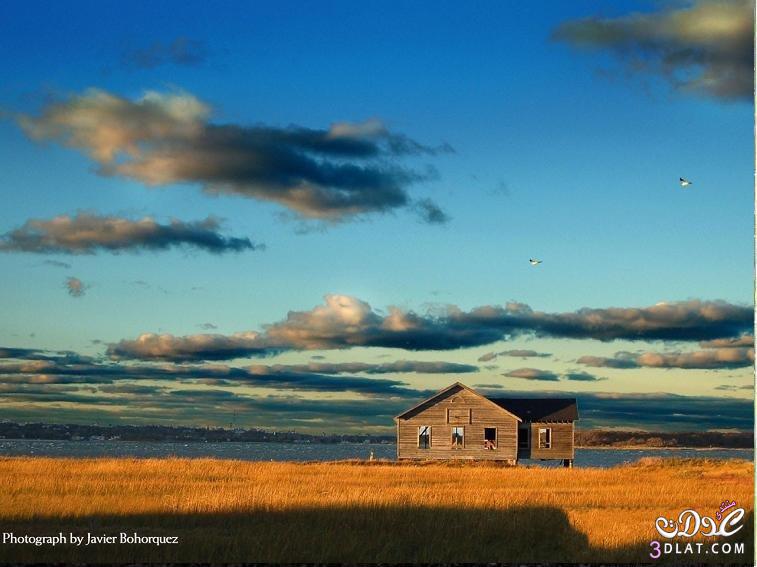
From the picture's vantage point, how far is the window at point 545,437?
69.2 metres

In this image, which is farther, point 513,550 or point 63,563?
point 513,550

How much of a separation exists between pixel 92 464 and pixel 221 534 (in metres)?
28.3

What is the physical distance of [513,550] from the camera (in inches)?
832

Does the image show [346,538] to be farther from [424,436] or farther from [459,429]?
[424,436]

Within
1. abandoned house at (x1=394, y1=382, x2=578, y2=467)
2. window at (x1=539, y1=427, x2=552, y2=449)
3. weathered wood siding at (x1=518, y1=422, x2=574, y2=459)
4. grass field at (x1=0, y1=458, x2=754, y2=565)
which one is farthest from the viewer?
window at (x1=539, y1=427, x2=552, y2=449)

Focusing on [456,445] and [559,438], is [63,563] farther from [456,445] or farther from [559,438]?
[559,438]

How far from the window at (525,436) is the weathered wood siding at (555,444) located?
0.24 meters

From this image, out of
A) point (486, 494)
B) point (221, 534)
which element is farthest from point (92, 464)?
point (221, 534)

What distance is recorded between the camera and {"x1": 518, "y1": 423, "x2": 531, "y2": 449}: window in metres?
69.2

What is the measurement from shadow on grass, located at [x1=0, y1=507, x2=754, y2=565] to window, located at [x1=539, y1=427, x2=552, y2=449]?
43.8 m

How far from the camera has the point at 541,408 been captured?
2788 inches

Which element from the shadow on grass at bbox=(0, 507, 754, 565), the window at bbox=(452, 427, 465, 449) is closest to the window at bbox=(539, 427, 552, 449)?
the window at bbox=(452, 427, 465, 449)

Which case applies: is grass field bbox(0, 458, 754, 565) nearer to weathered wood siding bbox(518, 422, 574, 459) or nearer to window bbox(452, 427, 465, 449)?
window bbox(452, 427, 465, 449)

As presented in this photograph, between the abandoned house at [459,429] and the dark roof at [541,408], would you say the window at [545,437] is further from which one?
the abandoned house at [459,429]
